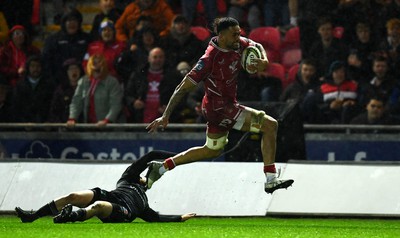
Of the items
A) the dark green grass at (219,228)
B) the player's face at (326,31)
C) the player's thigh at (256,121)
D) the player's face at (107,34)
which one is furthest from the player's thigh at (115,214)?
the player's face at (107,34)

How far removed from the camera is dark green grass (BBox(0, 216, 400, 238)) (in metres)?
11.8

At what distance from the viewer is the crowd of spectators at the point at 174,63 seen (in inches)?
713

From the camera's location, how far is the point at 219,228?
12.9 metres

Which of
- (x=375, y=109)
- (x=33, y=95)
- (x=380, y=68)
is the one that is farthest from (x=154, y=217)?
(x=33, y=95)

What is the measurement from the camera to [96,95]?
18859 mm

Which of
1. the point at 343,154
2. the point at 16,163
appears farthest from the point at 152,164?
the point at 343,154

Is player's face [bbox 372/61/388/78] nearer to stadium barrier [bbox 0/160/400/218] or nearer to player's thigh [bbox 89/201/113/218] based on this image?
stadium barrier [bbox 0/160/400/218]

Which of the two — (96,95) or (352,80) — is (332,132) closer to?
(352,80)

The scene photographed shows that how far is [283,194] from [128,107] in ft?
14.4

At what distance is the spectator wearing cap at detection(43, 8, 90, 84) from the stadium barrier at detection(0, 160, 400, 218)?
4.10 meters

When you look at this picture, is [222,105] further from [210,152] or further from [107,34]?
[107,34]

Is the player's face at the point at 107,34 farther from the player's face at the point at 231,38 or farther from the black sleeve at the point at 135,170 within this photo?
the black sleeve at the point at 135,170

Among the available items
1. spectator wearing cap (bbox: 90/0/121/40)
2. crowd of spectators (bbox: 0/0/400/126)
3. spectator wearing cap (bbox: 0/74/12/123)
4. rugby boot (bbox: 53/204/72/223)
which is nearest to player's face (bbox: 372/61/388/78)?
crowd of spectators (bbox: 0/0/400/126)

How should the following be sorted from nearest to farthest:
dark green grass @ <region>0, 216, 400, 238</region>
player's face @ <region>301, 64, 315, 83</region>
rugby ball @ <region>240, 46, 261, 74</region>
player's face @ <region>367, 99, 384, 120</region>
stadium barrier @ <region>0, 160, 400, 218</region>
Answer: dark green grass @ <region>0, 216, 400, 238</region>, rugby ball @ <region>240, 46, 261, 74</region>, stadium barrier @ <region>0, 160, 400, 218</region>, player's face @ <region>367, 99, 384, 120</region>, player's face @ <region>301, 64, 315, 83</region>
